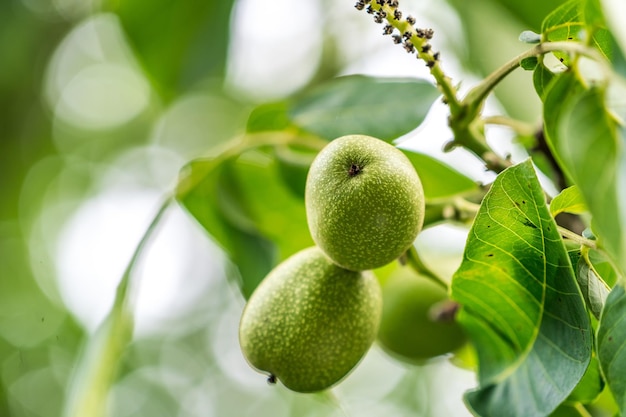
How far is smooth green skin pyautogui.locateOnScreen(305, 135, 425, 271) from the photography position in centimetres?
97

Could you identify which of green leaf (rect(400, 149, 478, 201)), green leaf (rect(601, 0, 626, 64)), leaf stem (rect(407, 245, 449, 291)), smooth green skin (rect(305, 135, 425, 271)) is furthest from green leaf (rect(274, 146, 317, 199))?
green leaf (rect(601, 0, 626, 64))

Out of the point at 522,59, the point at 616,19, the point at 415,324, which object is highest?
the point at 616,19

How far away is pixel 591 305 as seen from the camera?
94 cm

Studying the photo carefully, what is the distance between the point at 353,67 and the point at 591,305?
77.0 inches

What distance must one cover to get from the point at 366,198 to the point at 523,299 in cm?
27

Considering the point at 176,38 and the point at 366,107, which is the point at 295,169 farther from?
the point at 176,38

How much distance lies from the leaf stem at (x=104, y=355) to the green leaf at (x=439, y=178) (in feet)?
1.81

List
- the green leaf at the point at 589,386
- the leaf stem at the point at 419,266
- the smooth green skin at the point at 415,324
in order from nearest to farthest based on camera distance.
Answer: the green leaf at the point at 589,386
the leaf stem at the point at 419,266
the smooth green skin at the point at 415,324

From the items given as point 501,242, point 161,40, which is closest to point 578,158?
point 501,242

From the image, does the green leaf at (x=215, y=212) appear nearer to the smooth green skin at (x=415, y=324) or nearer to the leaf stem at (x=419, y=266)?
the smooth green skin at (x=415, y=324)

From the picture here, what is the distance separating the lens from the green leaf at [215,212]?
1.57 meters

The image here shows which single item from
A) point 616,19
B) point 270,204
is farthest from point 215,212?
point 616,19

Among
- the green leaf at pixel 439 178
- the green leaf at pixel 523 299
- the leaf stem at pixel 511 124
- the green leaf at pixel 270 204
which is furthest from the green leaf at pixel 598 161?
the green leaf at pixel 270 204

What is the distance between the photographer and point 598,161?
2.24 feet
